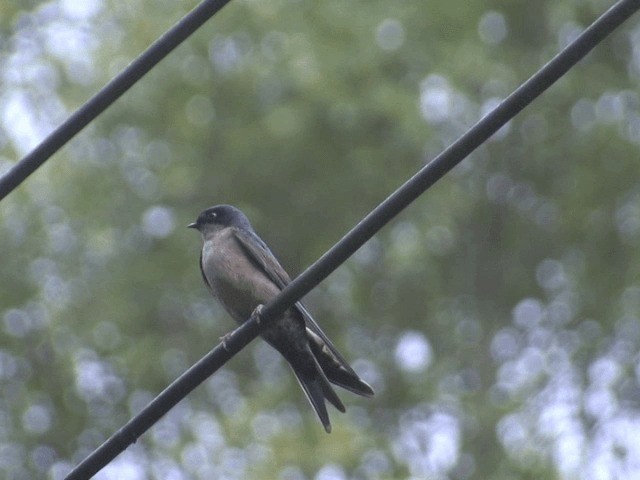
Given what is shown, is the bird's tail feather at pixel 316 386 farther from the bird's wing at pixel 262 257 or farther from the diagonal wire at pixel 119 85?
the diagonal wire at pixel 119 85

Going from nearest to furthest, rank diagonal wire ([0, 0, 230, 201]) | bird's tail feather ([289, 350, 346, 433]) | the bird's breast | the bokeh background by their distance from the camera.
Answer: diagonal wire ([0, 0, 230, 201])
bird's tail feather ([289, 350, 346, 433])
the bird's breast
the bokeh background

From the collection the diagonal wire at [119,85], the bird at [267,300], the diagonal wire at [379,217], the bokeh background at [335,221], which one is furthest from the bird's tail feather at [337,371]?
the bokeh background at [335,221]

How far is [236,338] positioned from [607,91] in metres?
9.71

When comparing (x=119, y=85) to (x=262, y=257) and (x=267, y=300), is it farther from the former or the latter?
(x=262, y=257)

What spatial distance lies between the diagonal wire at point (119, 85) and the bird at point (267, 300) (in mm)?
2138

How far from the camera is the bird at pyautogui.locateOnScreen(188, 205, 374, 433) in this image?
19.5ft

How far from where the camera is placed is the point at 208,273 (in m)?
6.86

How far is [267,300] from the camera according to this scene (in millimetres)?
6574

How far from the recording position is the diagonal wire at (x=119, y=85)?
3.94 m

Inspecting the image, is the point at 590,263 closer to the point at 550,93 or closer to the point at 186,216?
the point at 550,93

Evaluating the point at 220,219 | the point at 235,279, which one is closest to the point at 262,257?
the point at 235,279

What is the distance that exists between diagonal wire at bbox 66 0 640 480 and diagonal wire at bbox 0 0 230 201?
2.77 feet

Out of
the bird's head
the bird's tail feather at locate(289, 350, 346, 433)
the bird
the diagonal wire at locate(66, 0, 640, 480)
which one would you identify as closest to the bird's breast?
the bird

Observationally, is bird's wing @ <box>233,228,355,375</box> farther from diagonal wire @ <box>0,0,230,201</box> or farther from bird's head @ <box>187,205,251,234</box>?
diagonal wire @ <box>0,0,230,201</box>
